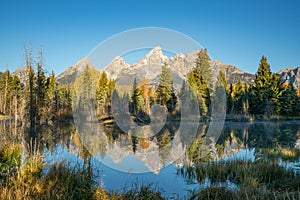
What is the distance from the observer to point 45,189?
3.86m

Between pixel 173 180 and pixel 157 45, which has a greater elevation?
pixel 157 45

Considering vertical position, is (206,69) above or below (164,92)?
above

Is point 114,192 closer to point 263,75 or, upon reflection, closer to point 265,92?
point 265,92

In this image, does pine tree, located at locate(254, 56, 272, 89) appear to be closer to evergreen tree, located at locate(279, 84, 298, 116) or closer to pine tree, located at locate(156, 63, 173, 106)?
evergreen tree, located at locate(279, 84, 298, 116)

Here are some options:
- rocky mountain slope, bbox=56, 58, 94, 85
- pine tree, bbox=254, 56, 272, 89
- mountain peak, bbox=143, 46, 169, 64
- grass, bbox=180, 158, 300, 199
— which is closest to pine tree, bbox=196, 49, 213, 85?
pine tree, bbox=254, 56, 272, 89

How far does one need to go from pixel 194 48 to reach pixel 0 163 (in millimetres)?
6458

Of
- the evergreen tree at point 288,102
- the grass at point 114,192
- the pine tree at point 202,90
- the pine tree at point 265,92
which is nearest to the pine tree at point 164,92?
the pine tree at point 202,90

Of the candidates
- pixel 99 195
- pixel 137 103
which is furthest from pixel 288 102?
pixel 99 195

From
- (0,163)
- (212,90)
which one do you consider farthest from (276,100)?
(0,163)

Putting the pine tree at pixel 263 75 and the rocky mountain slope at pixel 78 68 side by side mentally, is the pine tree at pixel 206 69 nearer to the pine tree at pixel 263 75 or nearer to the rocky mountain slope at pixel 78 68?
the pine tree at pixel 263 75

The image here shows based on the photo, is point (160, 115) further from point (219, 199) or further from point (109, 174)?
point (219, 199)

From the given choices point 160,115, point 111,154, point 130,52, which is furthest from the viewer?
point 160,115

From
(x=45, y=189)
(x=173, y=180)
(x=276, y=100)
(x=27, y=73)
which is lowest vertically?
(x=173, y=180)

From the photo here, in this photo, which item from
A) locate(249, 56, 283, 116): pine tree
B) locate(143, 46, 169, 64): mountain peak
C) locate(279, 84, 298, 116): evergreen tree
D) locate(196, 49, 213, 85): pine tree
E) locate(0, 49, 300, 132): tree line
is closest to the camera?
locate(143, 46, 169, 64): mountain peak
